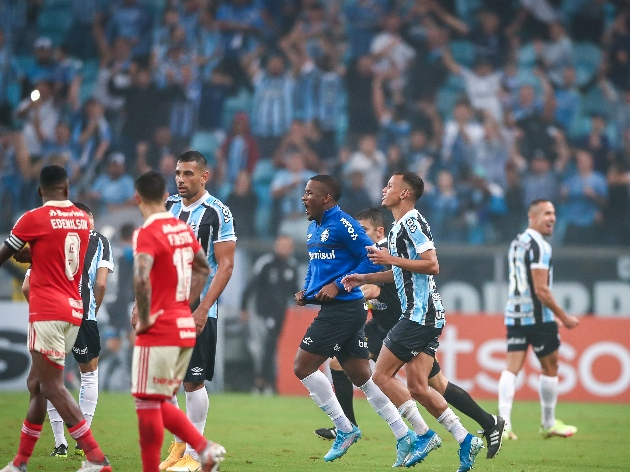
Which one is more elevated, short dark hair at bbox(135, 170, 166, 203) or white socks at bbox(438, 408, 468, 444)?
short dark hair at bbox(135, 170, 166, 203)

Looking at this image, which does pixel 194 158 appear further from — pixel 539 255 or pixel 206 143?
pixel 206 143

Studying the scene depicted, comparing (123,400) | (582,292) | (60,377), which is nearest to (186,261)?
(60,377)

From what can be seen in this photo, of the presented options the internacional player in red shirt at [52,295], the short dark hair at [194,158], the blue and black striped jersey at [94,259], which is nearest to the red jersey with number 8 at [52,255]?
the internacional player in red shirt at [52,295]

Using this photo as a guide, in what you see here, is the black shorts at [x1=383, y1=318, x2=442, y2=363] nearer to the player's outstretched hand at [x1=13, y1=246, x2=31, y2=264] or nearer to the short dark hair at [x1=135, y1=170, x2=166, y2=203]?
the short dark hair at [x1=135, y1=170, x2=166, y2=203]

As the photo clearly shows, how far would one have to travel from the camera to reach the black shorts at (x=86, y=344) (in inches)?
367

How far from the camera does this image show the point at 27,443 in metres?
7.28

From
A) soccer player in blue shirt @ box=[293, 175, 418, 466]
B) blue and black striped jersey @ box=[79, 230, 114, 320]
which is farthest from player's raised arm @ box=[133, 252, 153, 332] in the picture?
blue and black striped jersey @ box=[79, 230, 114, 320]

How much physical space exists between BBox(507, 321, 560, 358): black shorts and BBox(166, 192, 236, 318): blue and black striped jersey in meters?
5.04

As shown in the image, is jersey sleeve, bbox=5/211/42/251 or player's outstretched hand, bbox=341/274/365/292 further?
player's outstretched hand, bbox=341/274/365/292

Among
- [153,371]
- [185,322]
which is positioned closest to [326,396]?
[185,322]

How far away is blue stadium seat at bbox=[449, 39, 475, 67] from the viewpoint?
21.9 m

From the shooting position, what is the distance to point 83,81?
70.8ft

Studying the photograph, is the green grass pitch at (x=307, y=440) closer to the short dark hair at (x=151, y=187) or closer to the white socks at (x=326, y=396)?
the white socks at (x=326, y=396)

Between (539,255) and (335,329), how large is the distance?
369 centimetres
